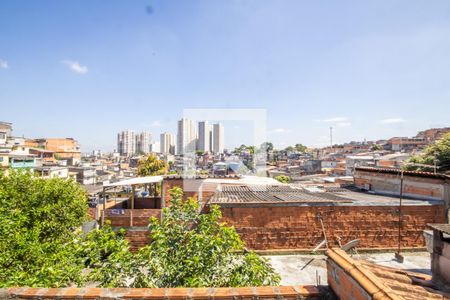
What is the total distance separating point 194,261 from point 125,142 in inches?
5559

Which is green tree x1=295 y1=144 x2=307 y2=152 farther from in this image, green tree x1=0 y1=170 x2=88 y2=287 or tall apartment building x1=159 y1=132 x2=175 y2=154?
green tree x1=0 y1=170 x2=88 y2=287

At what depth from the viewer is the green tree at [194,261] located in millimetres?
Answer: 3199

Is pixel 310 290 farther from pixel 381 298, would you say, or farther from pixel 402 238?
pixel 402 238

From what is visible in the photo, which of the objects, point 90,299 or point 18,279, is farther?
point 18,279

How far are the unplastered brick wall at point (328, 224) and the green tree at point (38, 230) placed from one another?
5173 mm

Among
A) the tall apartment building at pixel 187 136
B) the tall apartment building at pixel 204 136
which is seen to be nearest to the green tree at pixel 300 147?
the tall apartment building at pixel 204 136

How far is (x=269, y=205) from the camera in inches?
328

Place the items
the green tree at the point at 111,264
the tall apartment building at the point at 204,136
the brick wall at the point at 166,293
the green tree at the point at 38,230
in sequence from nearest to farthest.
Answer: the brick wall at the point at 166,293
the green tree at the point at 111,264
the green tree at the point at 38,230
the tall apartment building at the point at 204,136

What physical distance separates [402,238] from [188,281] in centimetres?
896

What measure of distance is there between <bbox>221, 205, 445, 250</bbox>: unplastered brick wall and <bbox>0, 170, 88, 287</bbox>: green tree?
517cm

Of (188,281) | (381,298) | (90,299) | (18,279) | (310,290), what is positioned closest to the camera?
Result: (381,298)

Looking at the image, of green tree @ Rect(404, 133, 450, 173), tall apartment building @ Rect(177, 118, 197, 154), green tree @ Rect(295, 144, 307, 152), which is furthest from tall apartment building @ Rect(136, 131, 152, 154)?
green tree @ Rect(404, 133, 450, 173)

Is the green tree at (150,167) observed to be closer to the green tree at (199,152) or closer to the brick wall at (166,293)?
the brick wall at (166,293)

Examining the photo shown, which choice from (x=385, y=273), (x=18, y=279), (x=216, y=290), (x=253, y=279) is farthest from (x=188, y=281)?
(x=18, y=279)
